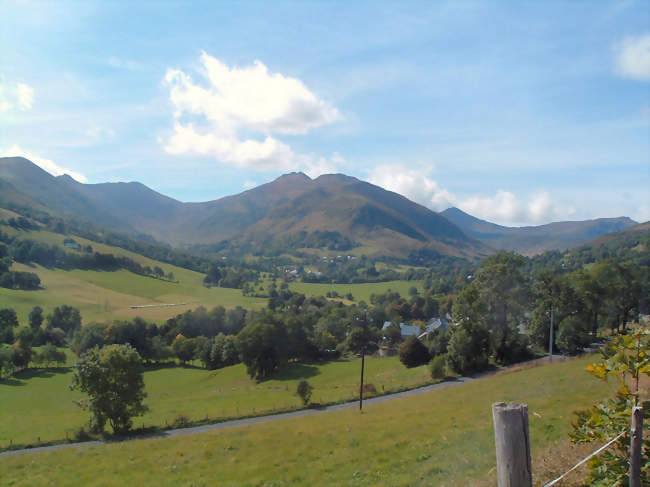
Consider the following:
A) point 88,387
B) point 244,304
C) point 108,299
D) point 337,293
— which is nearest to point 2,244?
point 108,299

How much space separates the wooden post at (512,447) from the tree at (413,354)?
174 feet

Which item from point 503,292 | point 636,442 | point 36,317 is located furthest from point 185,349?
point 636,442

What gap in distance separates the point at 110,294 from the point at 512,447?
131 metres

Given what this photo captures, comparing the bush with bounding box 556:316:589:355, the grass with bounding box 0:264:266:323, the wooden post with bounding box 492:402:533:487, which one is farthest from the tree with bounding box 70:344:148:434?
the grass with bounding box 0:264:266:323

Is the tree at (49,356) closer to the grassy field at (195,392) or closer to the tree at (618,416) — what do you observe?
the grassy field at (195,392)

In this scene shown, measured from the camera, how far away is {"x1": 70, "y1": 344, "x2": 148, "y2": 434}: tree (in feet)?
112

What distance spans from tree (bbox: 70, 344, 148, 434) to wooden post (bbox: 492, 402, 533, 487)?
37.9 m

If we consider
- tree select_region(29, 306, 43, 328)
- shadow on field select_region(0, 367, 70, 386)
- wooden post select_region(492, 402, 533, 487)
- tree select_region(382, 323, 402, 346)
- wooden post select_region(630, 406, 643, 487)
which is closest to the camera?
wooden post select_region(630, 406, 643, 487)

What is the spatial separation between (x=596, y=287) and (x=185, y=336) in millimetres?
77361

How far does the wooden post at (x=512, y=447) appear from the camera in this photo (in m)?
3.85

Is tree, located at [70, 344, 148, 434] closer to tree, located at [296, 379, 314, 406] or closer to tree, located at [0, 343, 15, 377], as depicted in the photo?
tree, located at [296, 379, 314, 406]

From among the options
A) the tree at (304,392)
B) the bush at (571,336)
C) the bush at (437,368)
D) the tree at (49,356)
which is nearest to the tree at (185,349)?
the tree at (49,356)

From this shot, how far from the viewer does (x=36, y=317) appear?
277ft

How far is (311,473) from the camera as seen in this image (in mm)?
14375
